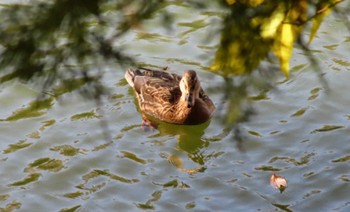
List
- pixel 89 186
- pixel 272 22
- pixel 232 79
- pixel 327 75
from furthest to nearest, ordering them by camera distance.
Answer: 1. pixel 327 75
2. pixel 89 186
3. pixel 232 79
4. pixel 272 22

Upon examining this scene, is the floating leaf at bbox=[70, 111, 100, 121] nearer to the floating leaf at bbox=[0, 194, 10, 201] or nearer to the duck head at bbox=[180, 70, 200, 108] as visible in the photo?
the duck head at bbox=[180, 70, 200, 108]

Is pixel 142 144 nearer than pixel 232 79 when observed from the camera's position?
No

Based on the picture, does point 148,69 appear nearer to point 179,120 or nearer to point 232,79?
point 179,120

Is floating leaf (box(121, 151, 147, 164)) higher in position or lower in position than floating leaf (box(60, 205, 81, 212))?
lower

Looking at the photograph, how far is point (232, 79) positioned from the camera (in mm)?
3518

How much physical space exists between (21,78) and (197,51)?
6.54 m

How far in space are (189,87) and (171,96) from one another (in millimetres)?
808

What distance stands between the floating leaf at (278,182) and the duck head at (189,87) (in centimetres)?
Answer: 160

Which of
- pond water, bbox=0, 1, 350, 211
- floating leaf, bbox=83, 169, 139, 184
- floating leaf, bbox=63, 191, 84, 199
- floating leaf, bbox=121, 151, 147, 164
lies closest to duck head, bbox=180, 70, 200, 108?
pond water, bbox=0, 1, 350, 211

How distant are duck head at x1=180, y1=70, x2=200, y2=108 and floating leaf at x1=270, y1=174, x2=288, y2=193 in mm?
1598

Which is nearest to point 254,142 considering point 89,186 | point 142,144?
point 142,144

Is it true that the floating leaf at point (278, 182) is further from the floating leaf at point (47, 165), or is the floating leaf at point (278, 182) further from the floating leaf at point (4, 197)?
the floating leaf at point (4, 197)

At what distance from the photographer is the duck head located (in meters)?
8.77

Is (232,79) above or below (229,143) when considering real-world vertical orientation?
above
